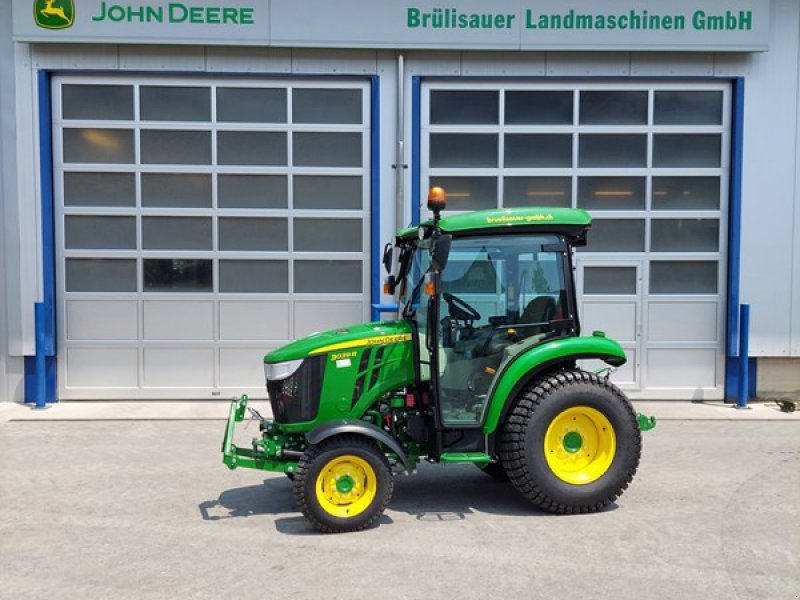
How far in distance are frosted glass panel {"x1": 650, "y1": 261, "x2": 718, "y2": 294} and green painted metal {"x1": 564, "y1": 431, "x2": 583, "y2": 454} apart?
193 inches

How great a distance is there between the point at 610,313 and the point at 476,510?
16.3 ft

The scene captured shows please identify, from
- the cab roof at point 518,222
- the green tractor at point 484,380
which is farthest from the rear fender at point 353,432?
the cab roof at point 518,222

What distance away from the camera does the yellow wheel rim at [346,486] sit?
16.5 feet

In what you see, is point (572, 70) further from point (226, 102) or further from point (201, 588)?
point (201, 588)

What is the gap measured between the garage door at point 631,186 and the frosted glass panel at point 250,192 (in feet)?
6.31

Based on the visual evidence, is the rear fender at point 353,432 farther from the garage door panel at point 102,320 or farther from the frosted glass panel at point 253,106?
the frosted glass panel at point 253,106

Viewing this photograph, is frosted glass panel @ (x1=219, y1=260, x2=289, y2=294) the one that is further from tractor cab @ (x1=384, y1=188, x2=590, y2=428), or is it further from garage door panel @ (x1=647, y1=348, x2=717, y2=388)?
garage door panel @ (x1=647, y1=348, x2=717, y2=388)

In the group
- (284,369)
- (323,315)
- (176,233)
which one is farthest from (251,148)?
(284,369)

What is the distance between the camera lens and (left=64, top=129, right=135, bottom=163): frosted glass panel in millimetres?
9633

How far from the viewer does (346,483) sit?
507 cm

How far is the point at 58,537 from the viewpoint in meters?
5.04

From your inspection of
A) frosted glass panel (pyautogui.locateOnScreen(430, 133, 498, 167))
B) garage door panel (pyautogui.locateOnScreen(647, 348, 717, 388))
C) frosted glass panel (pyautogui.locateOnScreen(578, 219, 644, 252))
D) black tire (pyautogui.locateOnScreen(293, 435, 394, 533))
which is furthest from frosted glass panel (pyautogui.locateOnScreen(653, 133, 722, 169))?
black tire (pyautogui.locateOnScreen(293, 435, 394, 533))

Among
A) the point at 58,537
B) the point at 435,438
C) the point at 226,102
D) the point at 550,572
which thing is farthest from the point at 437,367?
the point at 226,102

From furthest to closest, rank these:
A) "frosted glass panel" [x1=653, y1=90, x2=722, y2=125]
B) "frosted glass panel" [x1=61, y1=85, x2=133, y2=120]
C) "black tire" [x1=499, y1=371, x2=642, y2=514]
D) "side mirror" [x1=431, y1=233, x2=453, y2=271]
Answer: "frosted glass panel" [x1=653, y1=90, x2=722, y2=125] → "frosted glass panel" [x1=61, y1=85, x2=133, y2=120] → "black tire" [x1=499, y1=371, x2=642, y2=514] → "side mirror" [x1=431, y1=233, x2=453, y2=271]
